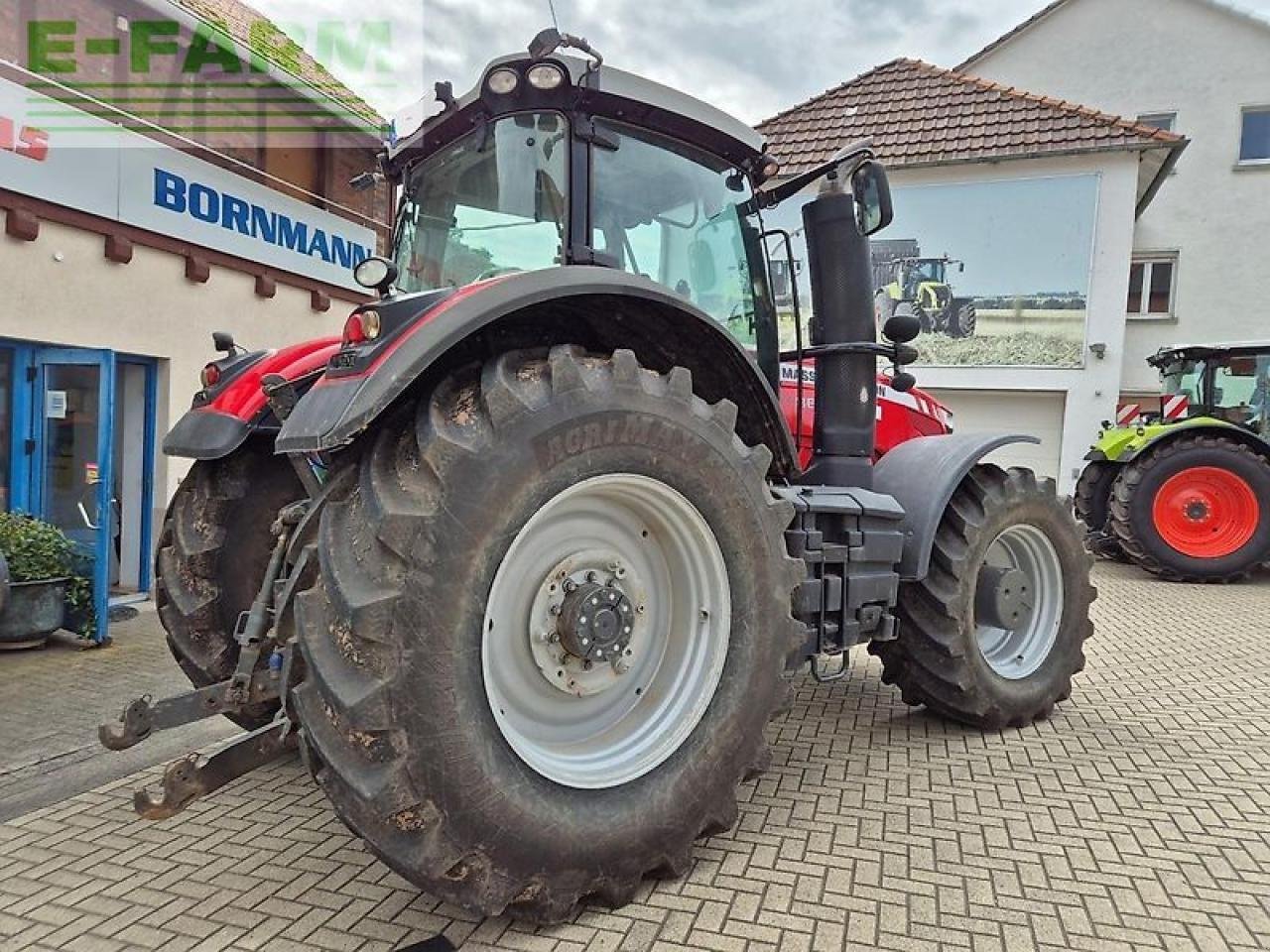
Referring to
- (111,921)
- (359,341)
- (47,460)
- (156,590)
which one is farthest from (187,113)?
(111,921)

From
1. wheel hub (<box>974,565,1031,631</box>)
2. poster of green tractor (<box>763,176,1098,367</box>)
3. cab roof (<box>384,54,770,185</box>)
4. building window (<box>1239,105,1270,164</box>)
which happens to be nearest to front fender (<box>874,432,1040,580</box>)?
wheel hub (<box>974,565,1031,631</box>)

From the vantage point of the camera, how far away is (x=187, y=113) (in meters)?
8.20

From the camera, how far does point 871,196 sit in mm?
3396

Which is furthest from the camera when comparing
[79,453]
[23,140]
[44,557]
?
[79,453]

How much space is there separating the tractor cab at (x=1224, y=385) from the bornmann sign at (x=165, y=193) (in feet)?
28.5

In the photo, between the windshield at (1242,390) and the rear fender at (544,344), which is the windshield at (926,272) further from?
the rear fender at (544,344)

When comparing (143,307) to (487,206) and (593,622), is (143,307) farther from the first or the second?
(593,622)

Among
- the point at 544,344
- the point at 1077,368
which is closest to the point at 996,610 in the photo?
the point at 544,344

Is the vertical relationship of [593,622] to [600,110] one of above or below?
below

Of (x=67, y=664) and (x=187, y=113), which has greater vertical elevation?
(x=187, y=113)

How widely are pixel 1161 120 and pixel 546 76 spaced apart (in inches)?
661

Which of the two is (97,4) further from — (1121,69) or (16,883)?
(1121,69)

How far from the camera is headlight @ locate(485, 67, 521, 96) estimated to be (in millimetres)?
2768

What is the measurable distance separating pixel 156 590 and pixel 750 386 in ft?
7.46
